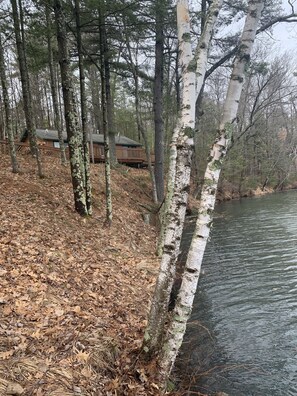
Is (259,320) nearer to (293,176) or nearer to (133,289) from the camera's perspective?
(133,289)

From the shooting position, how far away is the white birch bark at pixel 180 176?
151 inches

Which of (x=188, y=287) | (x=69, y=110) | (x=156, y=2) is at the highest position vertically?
(x=156, y=2)

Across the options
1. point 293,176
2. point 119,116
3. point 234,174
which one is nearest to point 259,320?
point 234,174

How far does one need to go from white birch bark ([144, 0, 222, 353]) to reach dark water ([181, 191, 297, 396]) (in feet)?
4.13

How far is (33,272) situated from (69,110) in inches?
193

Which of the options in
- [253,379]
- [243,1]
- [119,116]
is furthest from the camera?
[119,116]

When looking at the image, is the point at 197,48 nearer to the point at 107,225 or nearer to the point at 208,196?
the point at 208,196

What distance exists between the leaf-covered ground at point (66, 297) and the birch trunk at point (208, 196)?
1.85 feet

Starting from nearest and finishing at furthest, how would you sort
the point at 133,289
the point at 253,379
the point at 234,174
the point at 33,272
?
the point at 253,379, the point at 33,272, the point at 133,289, the point at 234,174

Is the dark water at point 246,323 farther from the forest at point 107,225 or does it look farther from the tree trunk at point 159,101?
the tree trunk at point 159,101

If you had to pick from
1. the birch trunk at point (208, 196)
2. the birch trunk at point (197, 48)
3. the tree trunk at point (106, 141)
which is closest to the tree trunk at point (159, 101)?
the tree trunk at point (106, 141)

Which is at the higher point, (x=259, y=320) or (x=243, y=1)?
(x=243, y=1)

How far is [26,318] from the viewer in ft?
13.5

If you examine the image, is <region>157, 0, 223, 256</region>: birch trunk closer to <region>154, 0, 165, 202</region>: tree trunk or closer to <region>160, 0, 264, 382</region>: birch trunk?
<region>160, 0, 264, 382</region>: birch trunk
